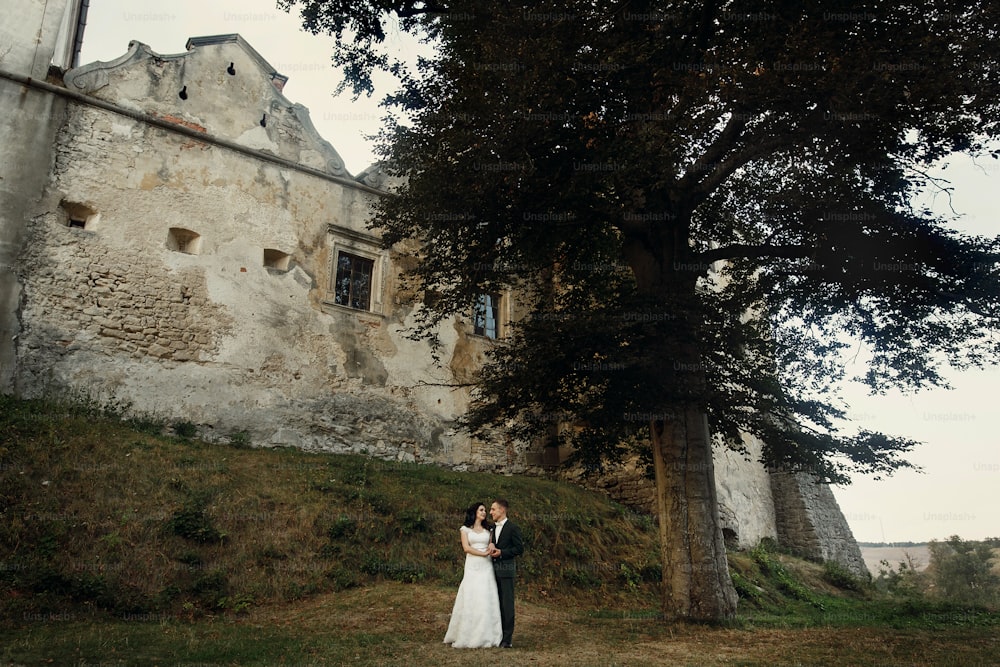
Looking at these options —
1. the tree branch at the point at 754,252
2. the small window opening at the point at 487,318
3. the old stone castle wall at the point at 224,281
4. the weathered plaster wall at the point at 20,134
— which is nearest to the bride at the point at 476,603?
the tree branch at the point at 754,252

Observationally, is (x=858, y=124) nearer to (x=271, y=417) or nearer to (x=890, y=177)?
(x=890, y=177)

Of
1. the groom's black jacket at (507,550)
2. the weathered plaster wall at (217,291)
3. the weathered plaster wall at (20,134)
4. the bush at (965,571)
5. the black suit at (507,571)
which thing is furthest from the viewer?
the bush at (965,571)

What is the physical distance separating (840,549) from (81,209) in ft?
64.8

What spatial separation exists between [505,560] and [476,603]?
51 cm

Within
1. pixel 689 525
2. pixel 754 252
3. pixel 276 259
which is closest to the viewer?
pixel 689 525

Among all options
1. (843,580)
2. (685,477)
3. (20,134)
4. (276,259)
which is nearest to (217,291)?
(276,259)

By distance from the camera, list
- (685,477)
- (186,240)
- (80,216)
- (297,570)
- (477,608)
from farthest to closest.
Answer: (186,240), (80,216), (297,570), (685,477), (477,608)

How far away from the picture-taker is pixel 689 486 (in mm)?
8930

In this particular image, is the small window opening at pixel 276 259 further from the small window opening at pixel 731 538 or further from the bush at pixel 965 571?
the bush at pixel 965 571

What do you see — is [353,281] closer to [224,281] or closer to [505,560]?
[224,281]

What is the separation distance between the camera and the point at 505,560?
695 centimetres

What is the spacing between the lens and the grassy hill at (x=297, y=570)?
659cm

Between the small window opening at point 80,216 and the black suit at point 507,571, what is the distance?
10243mm

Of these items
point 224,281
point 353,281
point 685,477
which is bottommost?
point 685,477
